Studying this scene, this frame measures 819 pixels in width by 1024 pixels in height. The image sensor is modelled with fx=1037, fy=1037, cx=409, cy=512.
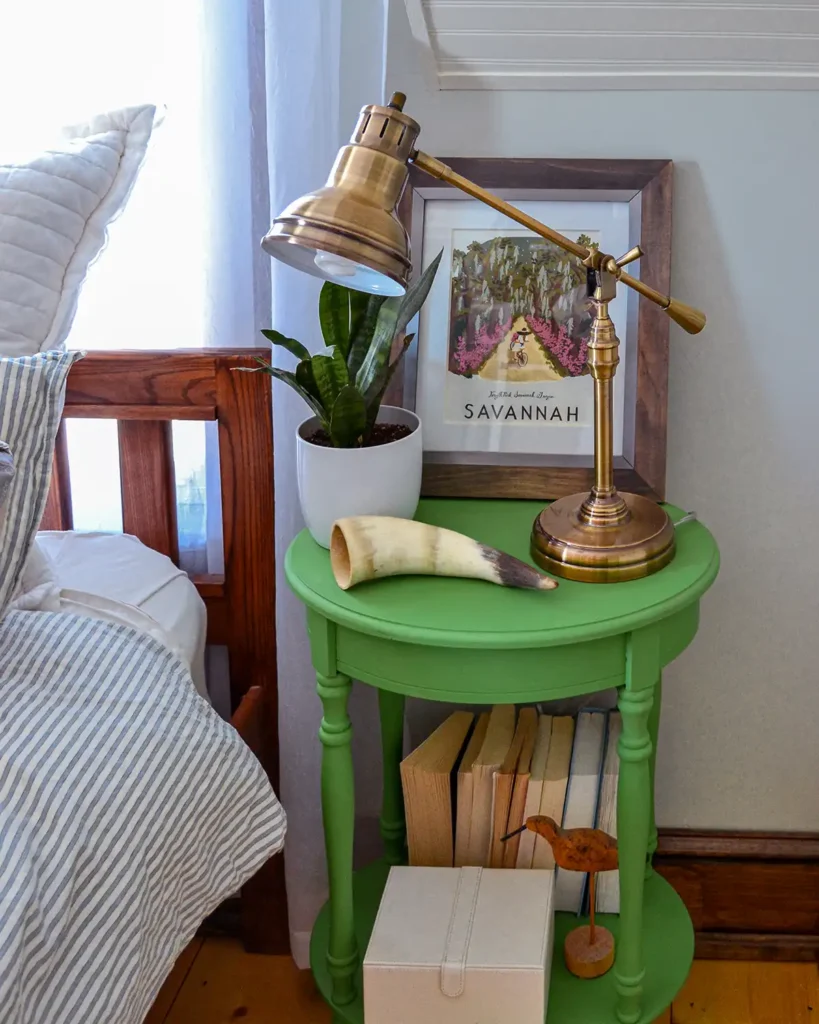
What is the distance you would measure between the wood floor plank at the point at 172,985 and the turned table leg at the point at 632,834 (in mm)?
578

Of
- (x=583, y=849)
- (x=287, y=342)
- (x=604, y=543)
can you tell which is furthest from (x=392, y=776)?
(x=287, y=342)

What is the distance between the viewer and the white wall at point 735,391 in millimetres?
1221

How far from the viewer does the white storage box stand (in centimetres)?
108

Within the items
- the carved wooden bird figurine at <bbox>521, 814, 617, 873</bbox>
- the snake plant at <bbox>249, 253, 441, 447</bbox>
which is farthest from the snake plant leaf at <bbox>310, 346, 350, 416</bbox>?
the carved wooden bird figurine at <bbox>521, 814, 617, 873</bbox>

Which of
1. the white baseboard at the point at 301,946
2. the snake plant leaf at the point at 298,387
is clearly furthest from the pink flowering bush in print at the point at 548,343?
the white baseboard at the point at 301,946

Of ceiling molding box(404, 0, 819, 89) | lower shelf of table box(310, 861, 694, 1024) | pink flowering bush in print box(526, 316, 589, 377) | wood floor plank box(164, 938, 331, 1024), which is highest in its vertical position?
A: ceiling molding box(404, 0, 819, 89)

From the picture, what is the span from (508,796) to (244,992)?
0.51 meters

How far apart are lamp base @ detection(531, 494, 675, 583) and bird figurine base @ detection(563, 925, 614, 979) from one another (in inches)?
18.5

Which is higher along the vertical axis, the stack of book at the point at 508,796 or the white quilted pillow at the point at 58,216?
the white quilted pillow at the point at 58,216

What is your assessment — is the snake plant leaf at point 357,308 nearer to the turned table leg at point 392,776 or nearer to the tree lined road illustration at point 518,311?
the tree lined road illustration at point 518,311

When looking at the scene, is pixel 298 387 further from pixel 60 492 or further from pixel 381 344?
pixel 60 492

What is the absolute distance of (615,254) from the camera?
123 centimetres

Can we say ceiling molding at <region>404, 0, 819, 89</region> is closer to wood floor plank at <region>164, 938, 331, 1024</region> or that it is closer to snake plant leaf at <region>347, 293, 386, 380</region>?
snake plant leaf at <region>347, 293, 386, 380</region>

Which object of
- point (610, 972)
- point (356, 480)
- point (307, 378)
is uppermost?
point (307, 378)
